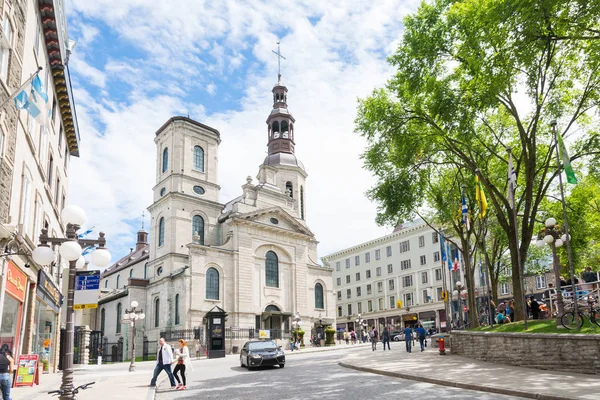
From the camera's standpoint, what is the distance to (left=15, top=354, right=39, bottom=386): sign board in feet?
58.0

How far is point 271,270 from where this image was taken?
54.5 meters

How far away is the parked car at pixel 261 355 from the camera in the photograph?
23312 mm

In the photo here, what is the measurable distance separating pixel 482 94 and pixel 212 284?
35.1 metres

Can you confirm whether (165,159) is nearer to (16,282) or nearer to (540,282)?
(16,282)

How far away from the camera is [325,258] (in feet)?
296

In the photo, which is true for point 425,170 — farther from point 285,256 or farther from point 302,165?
point 302,165

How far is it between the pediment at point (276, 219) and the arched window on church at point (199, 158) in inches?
315

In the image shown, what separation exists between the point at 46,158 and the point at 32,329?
749 cm

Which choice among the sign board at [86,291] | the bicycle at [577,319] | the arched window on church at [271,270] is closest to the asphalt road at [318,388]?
the sign board at [86,291]

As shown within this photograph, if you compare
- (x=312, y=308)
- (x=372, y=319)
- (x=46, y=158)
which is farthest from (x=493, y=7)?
(x=372, y=319)

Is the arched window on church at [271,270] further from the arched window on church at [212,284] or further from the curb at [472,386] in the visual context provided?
the curb at [472,386]

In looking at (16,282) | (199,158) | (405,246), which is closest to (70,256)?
(16,282)

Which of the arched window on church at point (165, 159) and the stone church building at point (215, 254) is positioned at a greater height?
the arched window on church at point (165, 159)

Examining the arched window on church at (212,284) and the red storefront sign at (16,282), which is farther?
the arched window on church at (212,284)
